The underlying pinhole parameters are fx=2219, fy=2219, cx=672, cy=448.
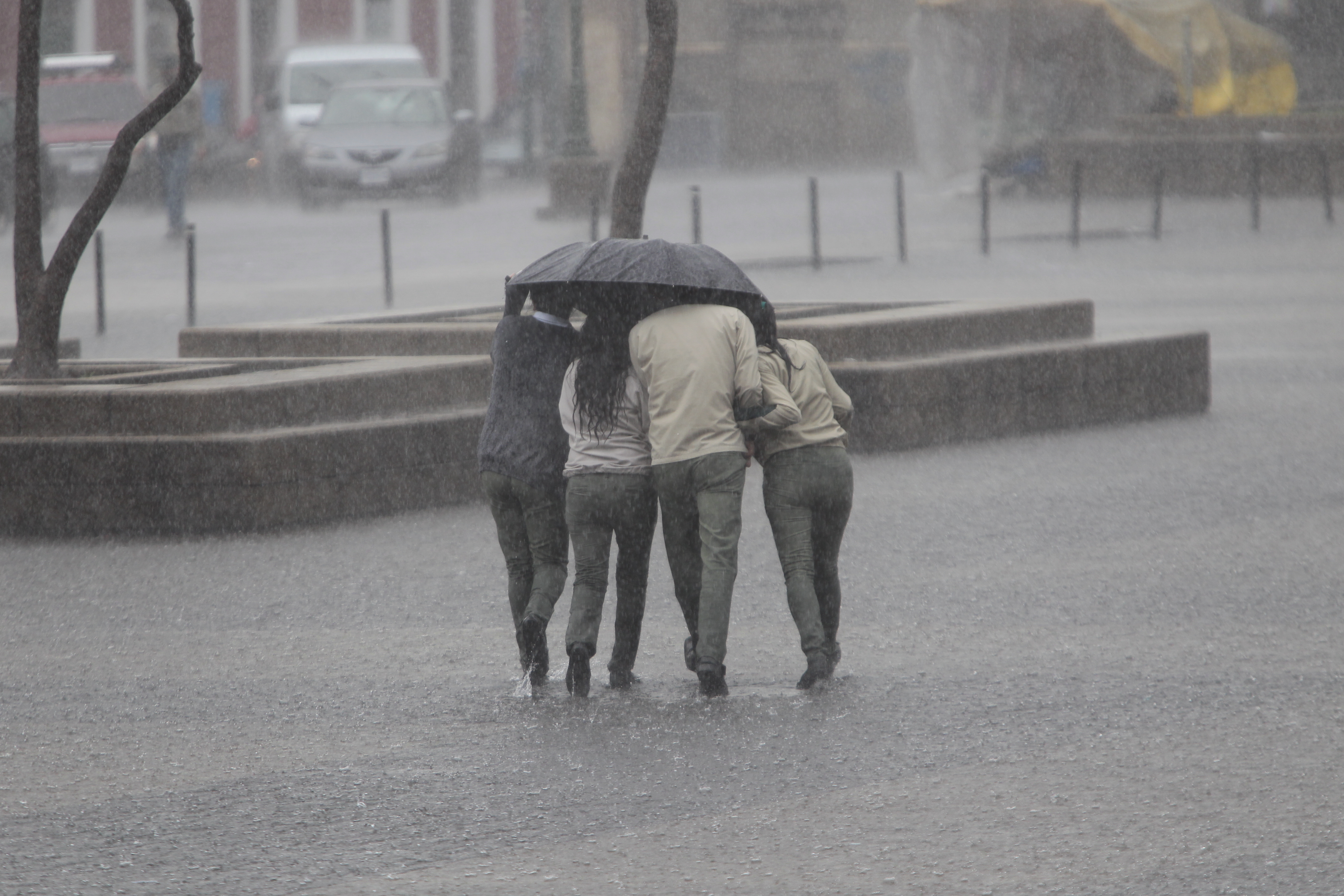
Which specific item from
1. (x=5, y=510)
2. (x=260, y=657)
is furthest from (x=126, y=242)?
(x=260, y=657)

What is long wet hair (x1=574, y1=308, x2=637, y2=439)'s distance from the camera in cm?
640

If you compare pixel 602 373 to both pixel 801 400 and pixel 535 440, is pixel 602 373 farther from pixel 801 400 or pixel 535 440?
pixel 801 400

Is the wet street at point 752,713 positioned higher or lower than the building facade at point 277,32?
lower

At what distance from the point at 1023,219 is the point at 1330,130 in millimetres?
4587

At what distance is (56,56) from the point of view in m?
48.4

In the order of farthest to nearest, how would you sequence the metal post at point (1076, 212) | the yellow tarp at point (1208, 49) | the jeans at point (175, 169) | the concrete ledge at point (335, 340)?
the yellow tarp at point (1208, 49) → the jeans at point (175, 169) → the metal post at point (1076, 212) → the concrete ledge at point (335, 340)

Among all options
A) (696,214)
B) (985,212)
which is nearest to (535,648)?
(696,214)

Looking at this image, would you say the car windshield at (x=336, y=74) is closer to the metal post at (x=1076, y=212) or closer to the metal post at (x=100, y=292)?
the metal post at (x=1076, y=212)

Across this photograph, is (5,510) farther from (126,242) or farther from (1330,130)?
(1330,130)

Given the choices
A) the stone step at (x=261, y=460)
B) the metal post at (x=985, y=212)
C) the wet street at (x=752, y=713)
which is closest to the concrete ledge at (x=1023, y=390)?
the wet street at (x=752, y=713)

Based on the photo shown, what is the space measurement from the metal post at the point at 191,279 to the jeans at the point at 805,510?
11.5 metres

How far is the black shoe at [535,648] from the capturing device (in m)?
6.50

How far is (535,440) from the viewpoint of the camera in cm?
660

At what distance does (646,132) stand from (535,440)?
618 centimetres
